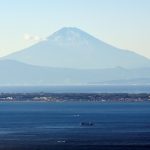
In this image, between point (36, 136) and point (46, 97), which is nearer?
point (36, 136)

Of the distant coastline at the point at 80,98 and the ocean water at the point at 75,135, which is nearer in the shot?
the ocean water at the point at 75,135

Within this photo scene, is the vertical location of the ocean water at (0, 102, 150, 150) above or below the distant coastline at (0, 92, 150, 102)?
below

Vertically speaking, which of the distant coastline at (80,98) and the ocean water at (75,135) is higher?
the distant coastline at (80,98)

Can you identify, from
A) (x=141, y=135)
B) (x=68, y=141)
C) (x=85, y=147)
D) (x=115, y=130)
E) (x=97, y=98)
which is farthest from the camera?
(x=97, y=98)

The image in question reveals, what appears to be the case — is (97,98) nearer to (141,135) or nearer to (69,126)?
(69,126)

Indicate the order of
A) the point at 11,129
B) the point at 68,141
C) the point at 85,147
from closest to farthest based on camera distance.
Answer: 1. the point at 85,147
2. the point at 68,141
3. the point at 11,129

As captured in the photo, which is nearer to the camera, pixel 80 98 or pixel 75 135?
pixel 75 135

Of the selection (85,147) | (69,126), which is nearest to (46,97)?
Answer: (69,126)

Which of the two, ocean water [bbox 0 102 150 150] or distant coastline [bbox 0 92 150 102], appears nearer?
ocean water [bbox 0 102 150 150]

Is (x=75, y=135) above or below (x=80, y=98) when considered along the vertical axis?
below

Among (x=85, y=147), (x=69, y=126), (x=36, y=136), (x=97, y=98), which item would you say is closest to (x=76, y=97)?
(x=97, y=98)
